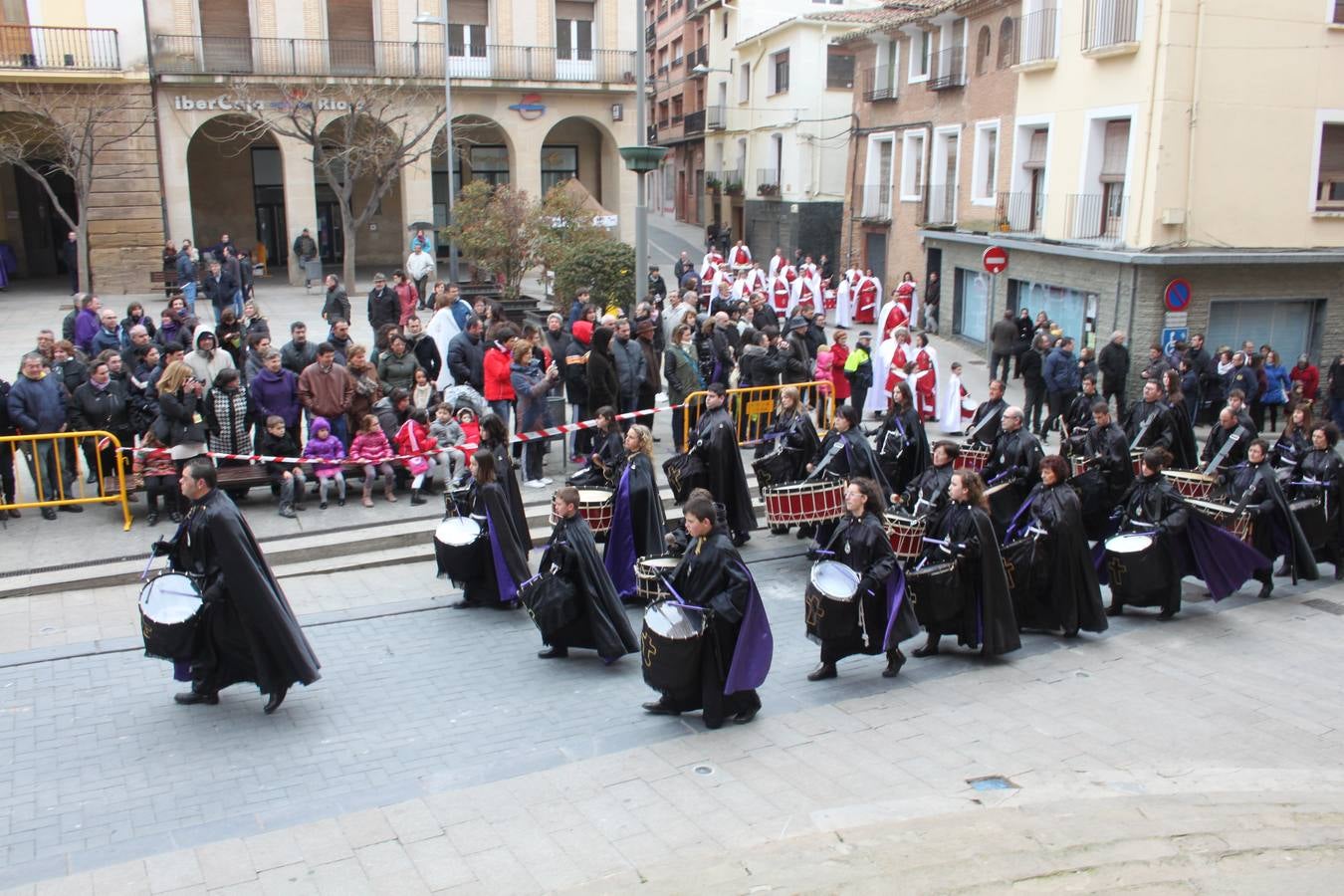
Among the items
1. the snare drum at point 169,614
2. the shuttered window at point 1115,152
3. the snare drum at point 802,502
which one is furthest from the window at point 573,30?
the snare drum at point 169,614

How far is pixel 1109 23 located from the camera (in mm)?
20406

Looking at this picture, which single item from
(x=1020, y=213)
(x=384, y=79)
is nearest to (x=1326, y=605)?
(x=1020, y=213)

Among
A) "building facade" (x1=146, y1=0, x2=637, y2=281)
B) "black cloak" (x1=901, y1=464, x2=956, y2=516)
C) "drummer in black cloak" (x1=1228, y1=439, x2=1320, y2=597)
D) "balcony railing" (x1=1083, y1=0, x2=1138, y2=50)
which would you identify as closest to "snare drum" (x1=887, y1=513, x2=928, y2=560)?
"black cloak" (x1=901, y1=464, x2=956, y2=516)

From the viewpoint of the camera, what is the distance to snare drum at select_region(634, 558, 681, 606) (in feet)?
26.5

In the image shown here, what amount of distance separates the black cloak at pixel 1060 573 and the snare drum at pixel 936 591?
974mm

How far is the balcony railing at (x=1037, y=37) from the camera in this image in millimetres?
22719

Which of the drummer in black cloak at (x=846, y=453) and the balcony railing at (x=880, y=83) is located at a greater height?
the balcony railing at (x=880, y=83)

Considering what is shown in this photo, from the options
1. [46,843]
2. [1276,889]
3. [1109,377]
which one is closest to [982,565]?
[1276,889]

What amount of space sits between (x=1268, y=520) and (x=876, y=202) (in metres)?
22.8

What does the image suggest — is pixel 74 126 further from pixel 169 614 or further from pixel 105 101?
pixel 169 614

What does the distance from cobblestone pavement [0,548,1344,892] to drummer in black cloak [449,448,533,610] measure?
395 millimetres

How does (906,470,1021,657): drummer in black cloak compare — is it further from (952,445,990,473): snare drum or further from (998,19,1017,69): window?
(998,19,1017,69): window

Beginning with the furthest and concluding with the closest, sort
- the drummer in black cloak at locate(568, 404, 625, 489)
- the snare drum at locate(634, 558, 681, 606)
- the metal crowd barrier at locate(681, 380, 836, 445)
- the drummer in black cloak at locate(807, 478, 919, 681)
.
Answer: the metal crowd barrier at locate(681, 380, 836, 445) → the drummer in black cloak at locate(568, 404, 625, 489) → the drummer in black cloak at locate(807, 478, 919, 681) → the snare drum at locate(634, 558, 681, 606)

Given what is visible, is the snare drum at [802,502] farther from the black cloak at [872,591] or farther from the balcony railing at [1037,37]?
the balcony railing at [1037,37]
